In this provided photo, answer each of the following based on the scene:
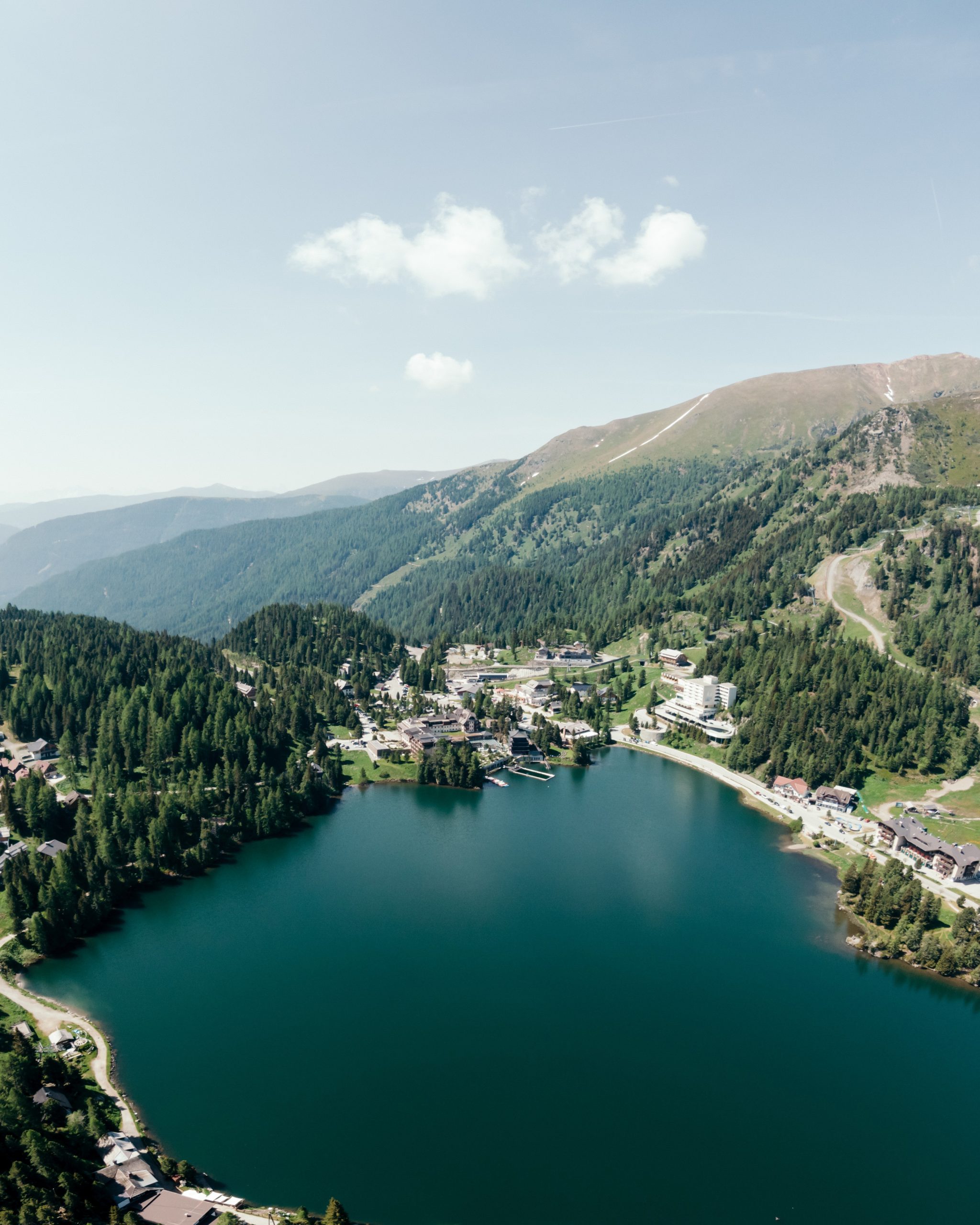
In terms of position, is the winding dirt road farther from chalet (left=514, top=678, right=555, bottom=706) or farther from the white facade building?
the white facade building

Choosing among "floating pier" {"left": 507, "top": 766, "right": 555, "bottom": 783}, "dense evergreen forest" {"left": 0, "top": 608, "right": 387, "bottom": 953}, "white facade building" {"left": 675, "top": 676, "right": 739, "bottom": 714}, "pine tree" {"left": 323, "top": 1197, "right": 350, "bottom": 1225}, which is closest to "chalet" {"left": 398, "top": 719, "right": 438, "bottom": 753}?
"dense evergreen forest" {"left": 0, "top": 608, "right": 387, "bottom": 953}

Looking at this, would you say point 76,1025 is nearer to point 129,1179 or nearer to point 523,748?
point 129,1179

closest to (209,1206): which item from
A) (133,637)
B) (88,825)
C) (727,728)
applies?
(88,825)

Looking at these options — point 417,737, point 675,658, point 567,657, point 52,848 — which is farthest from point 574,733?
point 52,848

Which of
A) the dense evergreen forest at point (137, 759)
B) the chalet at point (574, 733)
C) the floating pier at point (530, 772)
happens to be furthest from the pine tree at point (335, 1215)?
the chalet at point (574, 733)

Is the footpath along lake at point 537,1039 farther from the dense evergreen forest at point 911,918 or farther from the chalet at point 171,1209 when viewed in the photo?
the chalet at point 171,1209

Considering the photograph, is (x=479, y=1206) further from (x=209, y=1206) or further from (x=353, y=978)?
(x=353, y=978)
